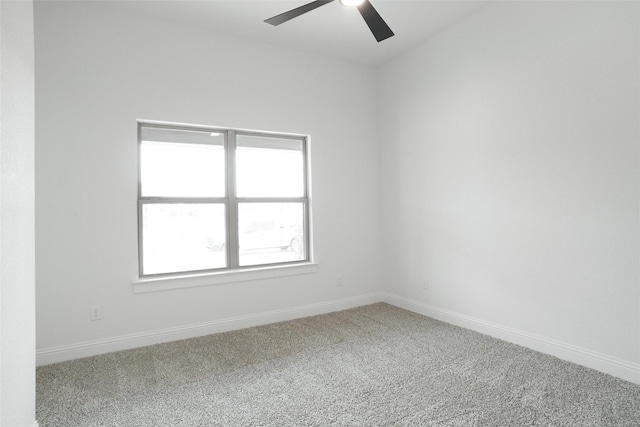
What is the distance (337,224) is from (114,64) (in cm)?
264

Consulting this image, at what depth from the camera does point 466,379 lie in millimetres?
2307

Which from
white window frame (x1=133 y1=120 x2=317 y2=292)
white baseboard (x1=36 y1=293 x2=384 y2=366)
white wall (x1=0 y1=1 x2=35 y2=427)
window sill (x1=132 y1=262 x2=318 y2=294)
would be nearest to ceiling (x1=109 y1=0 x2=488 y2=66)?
white window frame (x1=133 y1=120 x2=317 y2=292)

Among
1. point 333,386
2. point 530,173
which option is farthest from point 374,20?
point 333,386

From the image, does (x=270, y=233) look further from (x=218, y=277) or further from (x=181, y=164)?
(x=181, y=164)

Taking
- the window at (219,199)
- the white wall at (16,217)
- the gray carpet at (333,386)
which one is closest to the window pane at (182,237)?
the window at (219,199)

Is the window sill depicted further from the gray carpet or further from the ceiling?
the ceiling

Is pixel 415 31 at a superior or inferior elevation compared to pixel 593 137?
superior

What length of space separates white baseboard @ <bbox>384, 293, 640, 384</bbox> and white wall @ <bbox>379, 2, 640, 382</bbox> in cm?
2

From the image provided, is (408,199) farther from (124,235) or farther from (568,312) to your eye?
(124,235)

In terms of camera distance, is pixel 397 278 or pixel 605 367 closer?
pixel 605 367

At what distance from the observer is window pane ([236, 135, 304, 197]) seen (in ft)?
12.0

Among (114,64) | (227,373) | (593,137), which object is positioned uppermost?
(114,64)

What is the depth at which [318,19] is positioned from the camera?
3232 millimetres

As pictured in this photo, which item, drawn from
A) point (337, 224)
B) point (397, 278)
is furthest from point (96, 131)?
point (397, 278)
